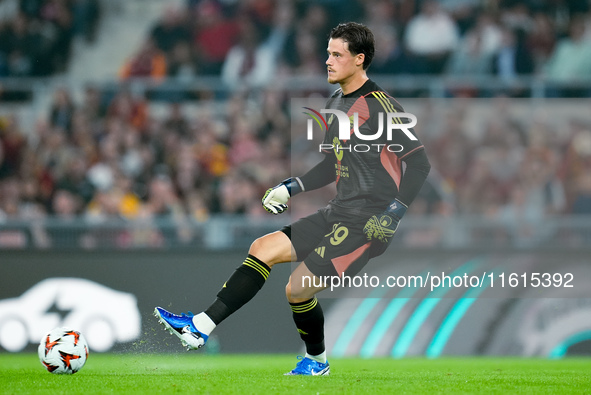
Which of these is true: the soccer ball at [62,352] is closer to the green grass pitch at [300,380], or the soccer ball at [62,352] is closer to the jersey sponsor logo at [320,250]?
the green grass pitch at [300,380]

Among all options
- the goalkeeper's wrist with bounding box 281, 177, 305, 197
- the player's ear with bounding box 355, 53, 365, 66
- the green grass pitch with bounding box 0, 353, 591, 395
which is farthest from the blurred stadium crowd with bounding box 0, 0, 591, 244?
the player's ear with bounding box 355, 53, 365, 66

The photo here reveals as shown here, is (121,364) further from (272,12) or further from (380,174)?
(272,12)

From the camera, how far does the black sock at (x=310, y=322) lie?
650cm

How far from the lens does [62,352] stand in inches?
251

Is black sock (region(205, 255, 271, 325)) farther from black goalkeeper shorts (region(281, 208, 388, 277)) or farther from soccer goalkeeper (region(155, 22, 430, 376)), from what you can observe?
black goalkeeper shorts (region(281, 208, 388, 277))

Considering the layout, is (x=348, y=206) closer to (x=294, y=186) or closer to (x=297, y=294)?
(x=294, y=186)

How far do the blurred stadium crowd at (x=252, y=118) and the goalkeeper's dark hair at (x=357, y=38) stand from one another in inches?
180

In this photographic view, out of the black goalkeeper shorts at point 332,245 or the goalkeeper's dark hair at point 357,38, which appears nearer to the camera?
the black goalkeeper shorts at point 332,245

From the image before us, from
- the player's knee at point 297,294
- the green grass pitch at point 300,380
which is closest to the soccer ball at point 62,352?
the green grass pitch at point 300,380

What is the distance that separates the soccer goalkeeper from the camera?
20.8 feet

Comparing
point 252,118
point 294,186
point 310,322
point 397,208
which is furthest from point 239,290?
point 252,118

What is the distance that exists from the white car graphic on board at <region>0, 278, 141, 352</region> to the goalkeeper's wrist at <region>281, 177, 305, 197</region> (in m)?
4.14

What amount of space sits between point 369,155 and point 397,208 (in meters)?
0.43

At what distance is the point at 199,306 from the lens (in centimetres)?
1030
